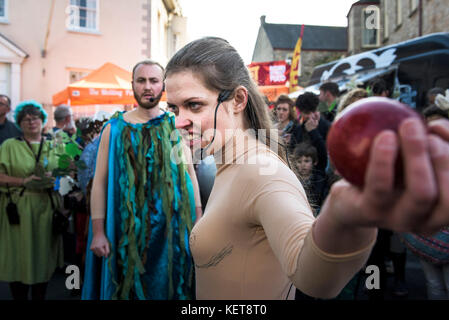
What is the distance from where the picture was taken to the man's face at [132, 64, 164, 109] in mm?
2658

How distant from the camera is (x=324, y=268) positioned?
71cm

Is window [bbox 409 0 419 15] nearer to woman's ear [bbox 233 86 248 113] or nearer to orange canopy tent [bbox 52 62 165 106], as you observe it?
orange canopy tent [bbox 52 62 165 106]

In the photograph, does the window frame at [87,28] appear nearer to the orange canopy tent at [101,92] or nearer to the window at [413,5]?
the orange canopy tent at [101,92]

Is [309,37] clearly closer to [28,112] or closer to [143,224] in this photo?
[28,112]

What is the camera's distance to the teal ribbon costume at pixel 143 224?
2.45m

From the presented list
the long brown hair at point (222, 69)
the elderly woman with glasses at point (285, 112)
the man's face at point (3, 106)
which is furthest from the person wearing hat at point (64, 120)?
the long brown hair at point (222, 69)

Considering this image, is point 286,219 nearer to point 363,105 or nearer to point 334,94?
point 363,105

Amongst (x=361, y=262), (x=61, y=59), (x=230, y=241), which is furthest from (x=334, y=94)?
(x=61, y=59)

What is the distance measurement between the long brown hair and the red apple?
0.79 meters

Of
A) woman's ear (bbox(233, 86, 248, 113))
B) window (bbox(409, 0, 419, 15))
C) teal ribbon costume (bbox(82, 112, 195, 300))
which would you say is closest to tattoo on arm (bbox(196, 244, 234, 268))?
woman's ear (bbox(233, 86, 248, 113))

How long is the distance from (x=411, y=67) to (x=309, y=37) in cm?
3478
